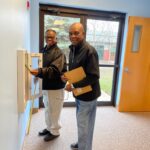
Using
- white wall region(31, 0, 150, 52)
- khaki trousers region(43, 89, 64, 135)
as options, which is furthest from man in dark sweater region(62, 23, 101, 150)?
white wall region(31, 0, 150, 52)

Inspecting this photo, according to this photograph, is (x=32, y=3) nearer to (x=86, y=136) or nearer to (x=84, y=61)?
(x=84, y=61)

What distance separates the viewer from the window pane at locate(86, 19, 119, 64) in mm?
3359

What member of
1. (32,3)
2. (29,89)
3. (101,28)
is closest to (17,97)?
(29,89)

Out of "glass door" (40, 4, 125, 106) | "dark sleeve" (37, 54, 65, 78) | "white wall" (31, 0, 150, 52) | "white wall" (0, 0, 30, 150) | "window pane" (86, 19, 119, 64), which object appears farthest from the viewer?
"window pane" (86, 19, 119, 64)

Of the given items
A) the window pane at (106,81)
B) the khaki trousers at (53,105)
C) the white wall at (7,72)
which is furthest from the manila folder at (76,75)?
the window pane at (106,81)

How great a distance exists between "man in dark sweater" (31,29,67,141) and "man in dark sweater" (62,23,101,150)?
7.7 inches

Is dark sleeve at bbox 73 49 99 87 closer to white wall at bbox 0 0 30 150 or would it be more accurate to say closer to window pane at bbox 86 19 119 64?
white wall at bbox 0 0 30 150

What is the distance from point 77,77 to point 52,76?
378 millimetres

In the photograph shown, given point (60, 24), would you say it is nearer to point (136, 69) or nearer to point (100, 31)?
point (100, 31)

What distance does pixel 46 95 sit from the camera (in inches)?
81.9

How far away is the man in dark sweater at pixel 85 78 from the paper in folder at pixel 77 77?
0.03 m

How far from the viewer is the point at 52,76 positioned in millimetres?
1870

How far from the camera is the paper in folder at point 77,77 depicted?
5.24ft

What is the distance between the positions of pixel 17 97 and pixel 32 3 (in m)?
1.95
